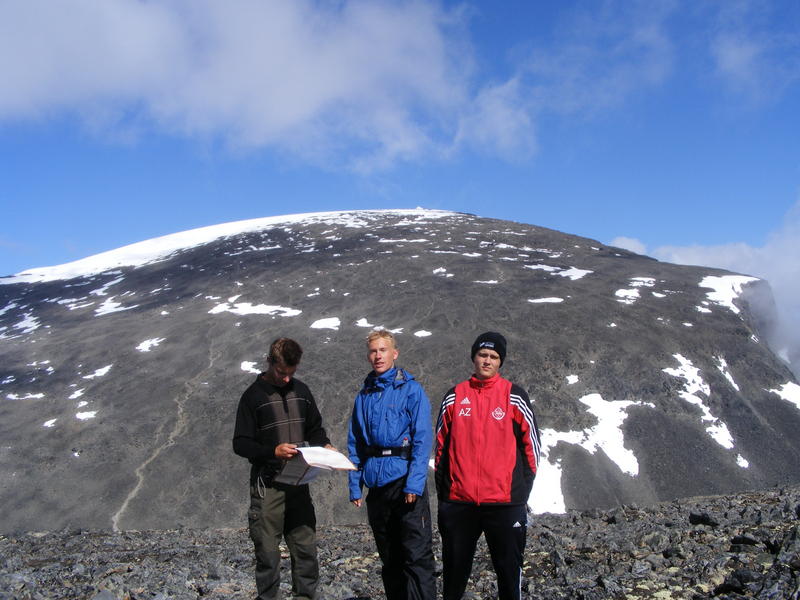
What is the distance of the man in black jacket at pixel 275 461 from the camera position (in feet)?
17.3

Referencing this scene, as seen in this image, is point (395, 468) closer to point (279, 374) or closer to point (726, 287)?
point (279, 374)

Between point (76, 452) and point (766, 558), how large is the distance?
27.6 metres

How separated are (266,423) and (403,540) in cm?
164

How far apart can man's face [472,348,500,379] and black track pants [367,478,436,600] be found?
1158 millimetres

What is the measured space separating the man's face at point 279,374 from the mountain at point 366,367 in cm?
1807

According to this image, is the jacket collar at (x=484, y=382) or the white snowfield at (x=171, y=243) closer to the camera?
the jacket collar at (x=484, y=382)

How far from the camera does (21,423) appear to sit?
92.5 feet

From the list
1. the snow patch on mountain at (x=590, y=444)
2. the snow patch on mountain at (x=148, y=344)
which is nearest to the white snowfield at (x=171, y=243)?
the snow patch on mountain at (x=148, y=344)

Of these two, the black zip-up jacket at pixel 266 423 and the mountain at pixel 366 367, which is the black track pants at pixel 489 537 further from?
the mountain at pixel 366 367


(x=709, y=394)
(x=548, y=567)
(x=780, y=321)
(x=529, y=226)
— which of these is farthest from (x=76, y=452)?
(x=780, y=321)

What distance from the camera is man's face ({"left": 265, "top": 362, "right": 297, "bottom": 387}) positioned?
5.26m

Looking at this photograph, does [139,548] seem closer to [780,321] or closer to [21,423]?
→ [21,423]

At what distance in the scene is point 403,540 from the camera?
489cm

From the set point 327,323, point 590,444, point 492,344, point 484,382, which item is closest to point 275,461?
point 484,382
